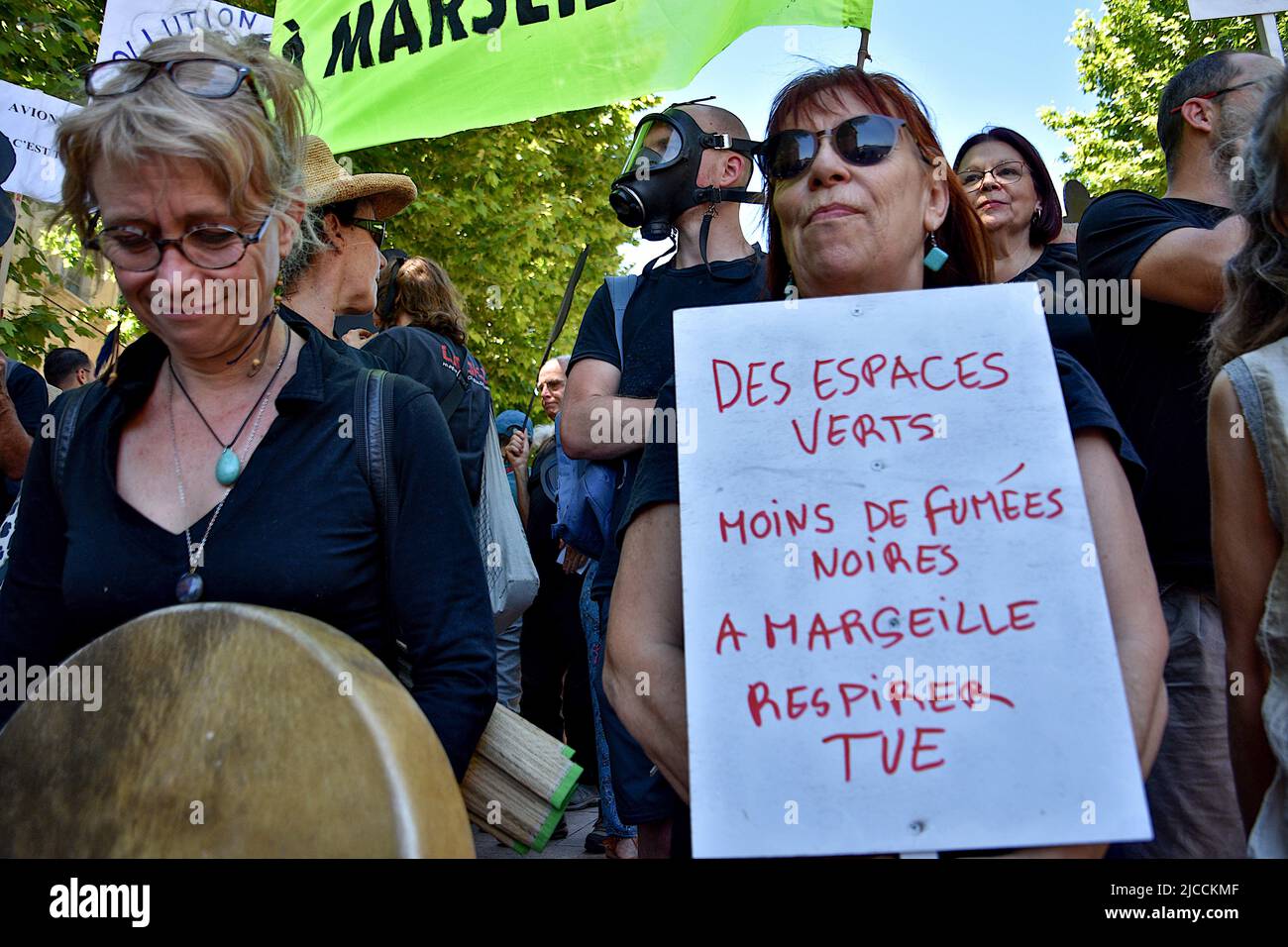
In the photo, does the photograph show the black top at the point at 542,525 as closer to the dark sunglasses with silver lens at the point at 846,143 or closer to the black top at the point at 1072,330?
the black top at the point at 1072,330

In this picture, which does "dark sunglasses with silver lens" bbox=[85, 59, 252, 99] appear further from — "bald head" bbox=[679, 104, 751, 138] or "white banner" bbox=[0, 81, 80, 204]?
"white banner" bbox=[0, 81, 80, 204]

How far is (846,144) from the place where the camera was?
5.95 feet

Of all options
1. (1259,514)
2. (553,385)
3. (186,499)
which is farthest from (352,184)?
(553,385)

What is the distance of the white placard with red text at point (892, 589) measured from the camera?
128cm

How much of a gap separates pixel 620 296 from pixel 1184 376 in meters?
1.37

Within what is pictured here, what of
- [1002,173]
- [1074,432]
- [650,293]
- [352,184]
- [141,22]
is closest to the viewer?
[1074,432]

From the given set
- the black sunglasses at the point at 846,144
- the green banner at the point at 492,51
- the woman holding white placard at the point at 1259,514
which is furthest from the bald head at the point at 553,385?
the woman holding white placard at the point at 1259,514

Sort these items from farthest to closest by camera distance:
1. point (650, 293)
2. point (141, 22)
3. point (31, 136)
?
point (31, 136) < point (141, 22) < point (650, 293)

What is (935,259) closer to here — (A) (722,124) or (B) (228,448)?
A: (B) (228,448)

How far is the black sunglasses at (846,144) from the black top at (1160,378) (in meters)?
0.85

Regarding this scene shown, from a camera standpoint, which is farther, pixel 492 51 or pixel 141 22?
pixel 141 22

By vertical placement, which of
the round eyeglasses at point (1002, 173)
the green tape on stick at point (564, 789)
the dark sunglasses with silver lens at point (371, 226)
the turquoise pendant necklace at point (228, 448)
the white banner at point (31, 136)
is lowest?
the green tape on stick at point (564, 789)

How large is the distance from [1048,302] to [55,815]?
2297 millimetres

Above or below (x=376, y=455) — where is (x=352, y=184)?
above
